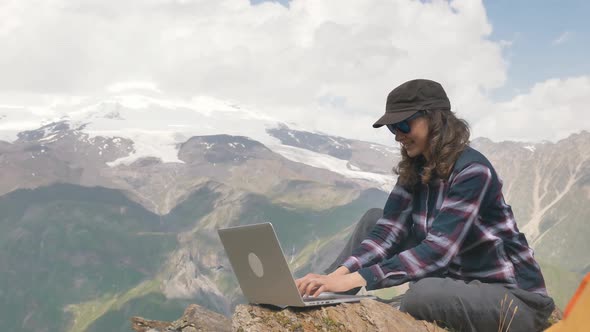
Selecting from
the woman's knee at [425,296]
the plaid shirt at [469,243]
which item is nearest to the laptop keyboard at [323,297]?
the plaid shirt at [469,243]

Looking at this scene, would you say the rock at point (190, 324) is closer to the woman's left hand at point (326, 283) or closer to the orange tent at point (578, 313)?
the woman's left hand at point (326, 283)

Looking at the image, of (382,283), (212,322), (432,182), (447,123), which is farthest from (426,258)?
(212,322)

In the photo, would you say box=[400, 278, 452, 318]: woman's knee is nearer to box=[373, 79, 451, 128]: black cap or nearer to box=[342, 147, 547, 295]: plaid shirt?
box=[342, 147, 547, 295]: plaid shirt

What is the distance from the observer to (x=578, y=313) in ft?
6.80

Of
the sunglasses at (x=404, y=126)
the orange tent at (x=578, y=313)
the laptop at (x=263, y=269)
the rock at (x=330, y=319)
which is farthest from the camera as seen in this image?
the sunglasses at (x=404, y=126)

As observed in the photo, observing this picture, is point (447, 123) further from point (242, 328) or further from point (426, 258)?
point (242, 328)

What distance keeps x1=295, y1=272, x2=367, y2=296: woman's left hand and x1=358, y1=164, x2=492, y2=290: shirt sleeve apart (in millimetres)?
130

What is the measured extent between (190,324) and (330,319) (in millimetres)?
4511

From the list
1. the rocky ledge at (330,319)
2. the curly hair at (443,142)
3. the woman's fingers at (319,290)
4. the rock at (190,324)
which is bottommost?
→ the rock at (190,324)

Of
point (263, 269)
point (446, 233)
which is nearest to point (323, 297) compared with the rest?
point (263, 269)

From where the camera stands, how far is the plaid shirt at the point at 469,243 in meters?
5.62

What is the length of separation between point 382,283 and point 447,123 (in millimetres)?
1824

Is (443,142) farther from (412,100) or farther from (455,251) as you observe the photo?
(455,251)

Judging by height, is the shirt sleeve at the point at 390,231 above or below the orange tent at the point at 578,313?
below
